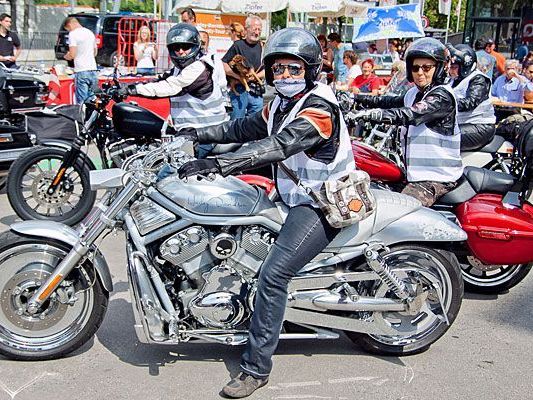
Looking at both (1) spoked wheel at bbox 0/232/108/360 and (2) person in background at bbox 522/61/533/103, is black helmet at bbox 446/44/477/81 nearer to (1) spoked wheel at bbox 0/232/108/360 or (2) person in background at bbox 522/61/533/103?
(1) spoked wheel at bbox 0/232/108/360

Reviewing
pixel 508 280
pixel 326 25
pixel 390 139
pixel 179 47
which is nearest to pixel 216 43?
pixel 326 25

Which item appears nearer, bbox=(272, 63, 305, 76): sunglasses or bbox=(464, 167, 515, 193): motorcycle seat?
bbox=(272, 63, 305, 76): sunglasses

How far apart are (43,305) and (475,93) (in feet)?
14.6

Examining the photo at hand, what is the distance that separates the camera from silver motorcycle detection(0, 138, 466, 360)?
354 cm

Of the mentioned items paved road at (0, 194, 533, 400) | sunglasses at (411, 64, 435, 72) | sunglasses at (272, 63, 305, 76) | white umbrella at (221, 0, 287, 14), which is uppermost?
white umbrella at (221, 0, 287, 14)

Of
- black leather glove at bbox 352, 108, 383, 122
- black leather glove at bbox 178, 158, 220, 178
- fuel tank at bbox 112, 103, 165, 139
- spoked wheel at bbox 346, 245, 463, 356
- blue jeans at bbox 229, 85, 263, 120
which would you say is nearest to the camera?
black leather glove at bbox 178, 158, 220, 178

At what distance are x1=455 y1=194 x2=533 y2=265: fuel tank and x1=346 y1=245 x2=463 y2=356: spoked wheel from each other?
59 cm

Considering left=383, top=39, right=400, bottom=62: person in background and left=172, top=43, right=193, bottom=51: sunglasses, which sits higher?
→ left=172, top=43, right=193, bottom=51: sunglasses

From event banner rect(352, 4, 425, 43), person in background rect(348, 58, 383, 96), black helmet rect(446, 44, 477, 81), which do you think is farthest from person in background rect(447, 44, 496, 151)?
event banner rect(352, 4, 425, 43)

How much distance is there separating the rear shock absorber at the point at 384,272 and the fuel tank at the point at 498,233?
2.95ft

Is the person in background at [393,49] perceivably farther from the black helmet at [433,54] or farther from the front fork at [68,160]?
the black helmet at [433,54]

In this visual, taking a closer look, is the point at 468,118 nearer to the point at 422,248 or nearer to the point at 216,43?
the point at 422,248

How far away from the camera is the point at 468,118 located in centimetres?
682

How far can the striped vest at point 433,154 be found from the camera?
473 cm
